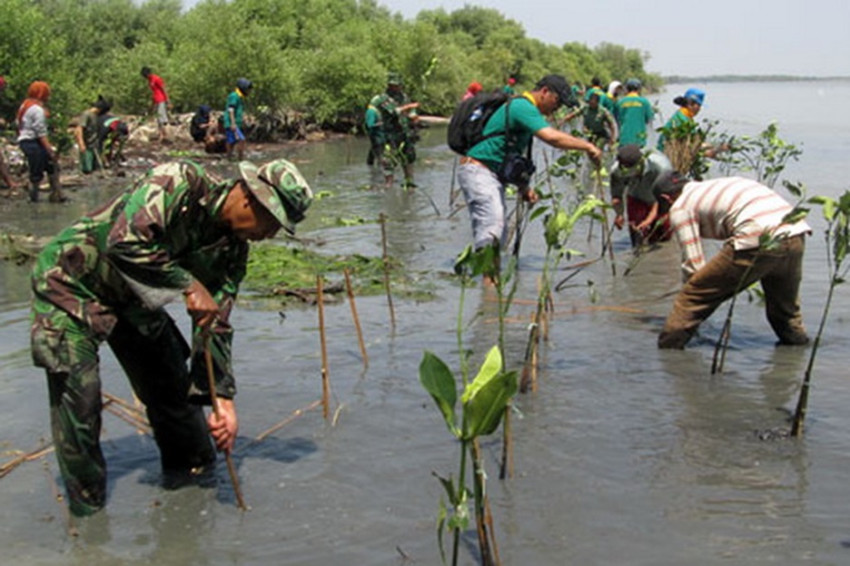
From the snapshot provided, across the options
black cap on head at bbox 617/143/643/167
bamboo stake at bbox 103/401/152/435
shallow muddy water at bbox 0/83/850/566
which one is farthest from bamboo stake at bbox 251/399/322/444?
black cap on head at bbox 617/143/643/167

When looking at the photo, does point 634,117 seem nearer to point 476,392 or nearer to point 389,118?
point 389,118

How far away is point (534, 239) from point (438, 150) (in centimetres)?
1460

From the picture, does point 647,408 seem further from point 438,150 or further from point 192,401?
point 438,150

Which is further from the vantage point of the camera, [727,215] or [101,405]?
[727,215]

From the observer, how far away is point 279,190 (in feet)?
12.2

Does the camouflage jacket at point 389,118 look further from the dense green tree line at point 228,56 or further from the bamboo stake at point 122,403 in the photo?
the bamboo stake at point 122,403

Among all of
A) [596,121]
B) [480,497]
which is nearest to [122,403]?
[480,497]

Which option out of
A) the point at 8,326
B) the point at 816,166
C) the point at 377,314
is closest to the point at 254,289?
the point at 377,314

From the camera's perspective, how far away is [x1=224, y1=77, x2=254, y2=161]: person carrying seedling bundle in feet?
63.1

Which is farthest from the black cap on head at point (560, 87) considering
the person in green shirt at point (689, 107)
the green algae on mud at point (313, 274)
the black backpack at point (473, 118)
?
the person in green shirt at point (689, 107)

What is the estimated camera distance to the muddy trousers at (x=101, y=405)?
153 inches

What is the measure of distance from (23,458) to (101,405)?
114cm

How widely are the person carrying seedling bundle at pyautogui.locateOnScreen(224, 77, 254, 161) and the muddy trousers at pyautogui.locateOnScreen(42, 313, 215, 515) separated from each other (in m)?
15.2

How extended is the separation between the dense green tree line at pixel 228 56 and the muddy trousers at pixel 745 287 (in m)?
10.3
